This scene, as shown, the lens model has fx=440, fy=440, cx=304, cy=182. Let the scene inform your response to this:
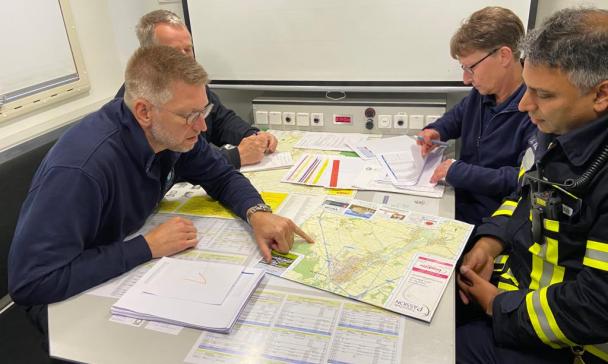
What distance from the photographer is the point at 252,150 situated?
184 cm

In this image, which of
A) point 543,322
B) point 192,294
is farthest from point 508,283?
point 192,294

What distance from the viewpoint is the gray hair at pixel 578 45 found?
895mm

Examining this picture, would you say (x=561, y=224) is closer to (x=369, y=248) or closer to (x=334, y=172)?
(x=369, y=248)

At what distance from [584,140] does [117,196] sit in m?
1.15

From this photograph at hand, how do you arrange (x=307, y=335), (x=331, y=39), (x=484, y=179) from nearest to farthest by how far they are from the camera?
1. (x=307, y=335)
2. (x=484, y=179)
3. (x=331, y=39)

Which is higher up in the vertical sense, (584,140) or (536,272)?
(584,140)

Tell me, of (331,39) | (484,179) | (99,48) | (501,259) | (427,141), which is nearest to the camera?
(501,259)

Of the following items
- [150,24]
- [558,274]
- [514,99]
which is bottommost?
[558,274]

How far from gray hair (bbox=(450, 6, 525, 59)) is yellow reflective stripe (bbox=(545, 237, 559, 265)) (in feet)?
2.59

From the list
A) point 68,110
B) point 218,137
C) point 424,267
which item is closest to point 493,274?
point 424,267

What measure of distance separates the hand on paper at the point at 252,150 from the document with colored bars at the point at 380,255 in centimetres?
46

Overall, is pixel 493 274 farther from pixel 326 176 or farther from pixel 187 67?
pixel 187 67

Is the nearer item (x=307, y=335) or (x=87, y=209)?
(x=307, y=335)

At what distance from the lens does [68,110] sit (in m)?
2.19
